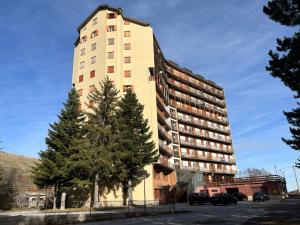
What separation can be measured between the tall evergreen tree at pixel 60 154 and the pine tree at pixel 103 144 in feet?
6.72

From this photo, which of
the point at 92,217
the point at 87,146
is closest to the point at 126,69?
the point at 87,146

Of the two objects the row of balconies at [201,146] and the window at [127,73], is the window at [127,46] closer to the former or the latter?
the window at [127,73]

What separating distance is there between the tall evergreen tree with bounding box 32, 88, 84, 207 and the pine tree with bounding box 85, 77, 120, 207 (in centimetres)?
205

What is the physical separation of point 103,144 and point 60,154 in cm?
573

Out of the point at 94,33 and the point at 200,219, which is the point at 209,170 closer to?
the point at 94,33

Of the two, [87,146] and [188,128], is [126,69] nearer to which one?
[87,146]

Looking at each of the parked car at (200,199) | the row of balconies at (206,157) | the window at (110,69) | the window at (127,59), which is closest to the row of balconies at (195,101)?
the row of balconies at (206,157)

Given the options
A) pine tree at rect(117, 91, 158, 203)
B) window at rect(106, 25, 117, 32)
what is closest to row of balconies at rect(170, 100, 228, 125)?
window at rect(106, 25, 117, 32)

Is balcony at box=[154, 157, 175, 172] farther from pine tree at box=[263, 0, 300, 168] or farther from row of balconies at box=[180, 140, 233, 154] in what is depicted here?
pine tree at box=[263, 0, 300, 168]

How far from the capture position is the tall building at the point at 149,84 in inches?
2272

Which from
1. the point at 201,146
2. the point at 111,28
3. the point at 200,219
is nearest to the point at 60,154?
the point at 200,219

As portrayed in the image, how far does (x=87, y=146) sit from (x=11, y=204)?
14.2m

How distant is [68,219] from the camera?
2345 centimetres

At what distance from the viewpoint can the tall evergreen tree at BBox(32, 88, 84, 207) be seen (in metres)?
41.1
